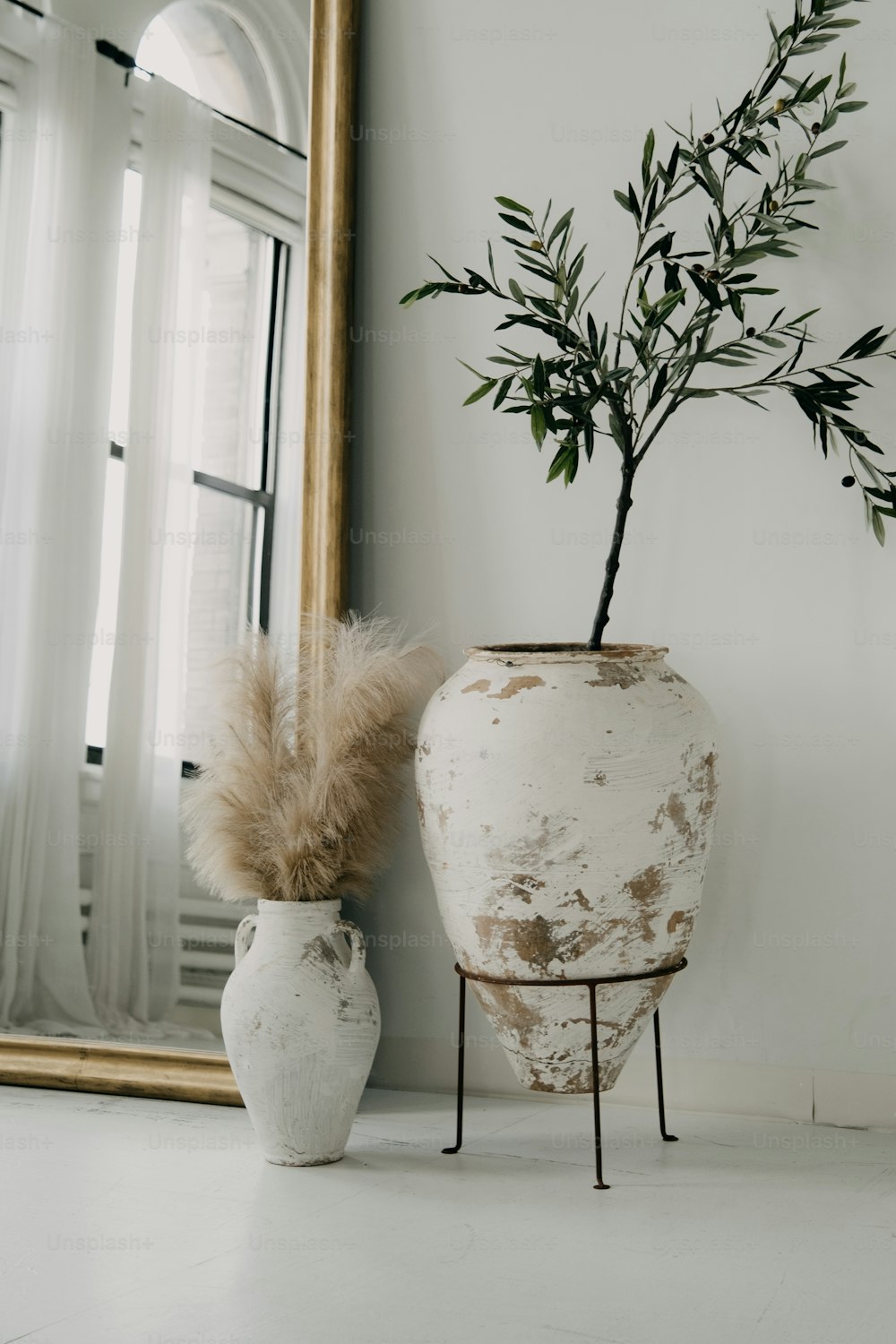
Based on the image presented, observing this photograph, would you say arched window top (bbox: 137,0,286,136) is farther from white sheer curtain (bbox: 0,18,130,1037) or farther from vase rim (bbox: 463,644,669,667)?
vase rim (bbox: 463,644,669,667)

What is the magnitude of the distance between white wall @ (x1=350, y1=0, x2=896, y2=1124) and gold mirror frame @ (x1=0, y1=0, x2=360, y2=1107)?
0.08m

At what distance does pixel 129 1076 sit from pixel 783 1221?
3.92 feet

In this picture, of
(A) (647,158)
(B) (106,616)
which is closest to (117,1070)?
(B) (106,616)

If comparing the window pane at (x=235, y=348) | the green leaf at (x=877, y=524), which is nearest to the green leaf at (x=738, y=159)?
the green leaf at (x=877, y=524)

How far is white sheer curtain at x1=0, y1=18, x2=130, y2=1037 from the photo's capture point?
2.44 m

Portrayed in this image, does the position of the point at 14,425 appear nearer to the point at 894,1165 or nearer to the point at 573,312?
the point at 573,312

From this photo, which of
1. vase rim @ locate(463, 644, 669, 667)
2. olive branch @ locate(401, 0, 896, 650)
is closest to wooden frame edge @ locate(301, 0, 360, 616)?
olive branch @ locate(401, 0, 896, 650)

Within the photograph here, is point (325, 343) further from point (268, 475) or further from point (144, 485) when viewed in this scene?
point (144, 485)

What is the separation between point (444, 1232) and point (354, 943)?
478 mm

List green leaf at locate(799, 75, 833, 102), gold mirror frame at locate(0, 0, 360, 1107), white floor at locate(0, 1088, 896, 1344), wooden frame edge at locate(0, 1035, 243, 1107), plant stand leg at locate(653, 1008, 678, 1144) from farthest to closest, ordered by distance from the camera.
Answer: gold mirror frame at locate(0, 0, 360, 1107)
wooden frame edge at locate(0, 1035, 243, 1107)
plant stand leg at locate(653, 1008, 678, 1144)
green leaf at locate(799, 75, 833, 102)
white floor at locate(0, 1088, 896, 1344)

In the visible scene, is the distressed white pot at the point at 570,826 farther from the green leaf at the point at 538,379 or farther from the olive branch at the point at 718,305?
the green leaf at the point at 538,379

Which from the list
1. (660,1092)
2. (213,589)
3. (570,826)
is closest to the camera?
(570,826)

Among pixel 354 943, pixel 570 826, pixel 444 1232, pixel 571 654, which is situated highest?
pixel 571 654

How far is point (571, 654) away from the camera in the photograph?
1958mm
